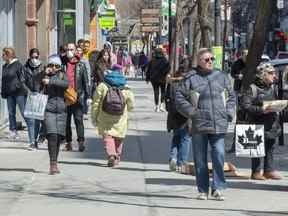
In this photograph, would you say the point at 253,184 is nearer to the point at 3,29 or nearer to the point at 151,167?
the point at 151,167

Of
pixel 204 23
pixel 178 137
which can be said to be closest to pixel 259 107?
pixel 178 137

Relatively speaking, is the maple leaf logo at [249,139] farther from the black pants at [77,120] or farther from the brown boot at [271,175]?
the black pants at [77,120]

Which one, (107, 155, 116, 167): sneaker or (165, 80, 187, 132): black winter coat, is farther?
(107, 155, 116, 167): sneaker

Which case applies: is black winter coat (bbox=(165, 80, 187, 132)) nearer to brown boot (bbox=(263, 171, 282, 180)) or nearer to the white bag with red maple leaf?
Answer: brown boot (bbox=(263, 171, 282, 180))

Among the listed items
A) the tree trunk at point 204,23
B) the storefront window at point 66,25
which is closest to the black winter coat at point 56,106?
the tree trunk at point 204,23

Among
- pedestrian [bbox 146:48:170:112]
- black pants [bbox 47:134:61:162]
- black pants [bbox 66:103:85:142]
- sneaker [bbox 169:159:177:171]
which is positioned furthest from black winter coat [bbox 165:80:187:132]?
pedestrian [bbox 146:48:170:112]

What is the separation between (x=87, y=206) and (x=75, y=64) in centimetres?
646

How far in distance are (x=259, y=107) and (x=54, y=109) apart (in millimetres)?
3106

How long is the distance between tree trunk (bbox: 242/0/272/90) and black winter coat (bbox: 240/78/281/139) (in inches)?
13.8

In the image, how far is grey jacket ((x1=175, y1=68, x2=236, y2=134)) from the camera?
36.0ft

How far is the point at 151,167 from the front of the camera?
14508 mm

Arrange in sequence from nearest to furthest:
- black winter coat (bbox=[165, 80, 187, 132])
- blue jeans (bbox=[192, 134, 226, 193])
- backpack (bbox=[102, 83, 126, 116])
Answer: blue jeans (bbox=[192, 134, 226, 193]), black winter coat (bbox=[165, 80, 187, 132]), backpack (bbox=[102, 83, 126, 116])

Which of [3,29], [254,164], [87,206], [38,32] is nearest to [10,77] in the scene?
[3,29]

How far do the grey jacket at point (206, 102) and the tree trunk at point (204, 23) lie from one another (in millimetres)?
4875
